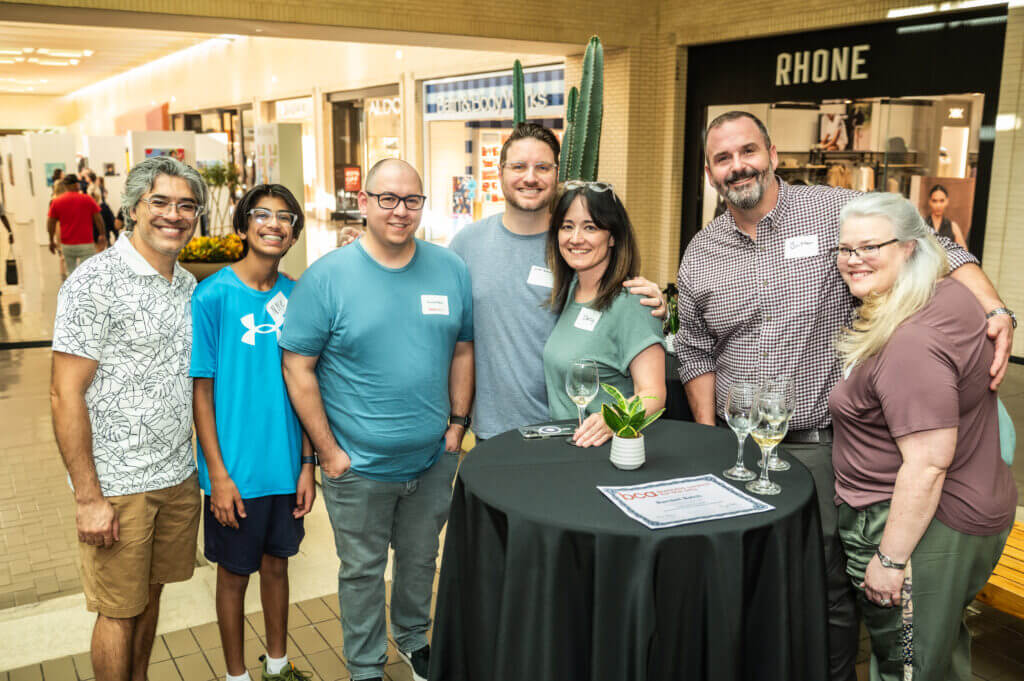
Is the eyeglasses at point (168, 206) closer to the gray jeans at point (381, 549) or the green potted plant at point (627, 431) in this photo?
the gray jeans at point (381, 549)

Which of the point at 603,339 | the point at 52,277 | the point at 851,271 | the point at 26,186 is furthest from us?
the point at 26,186

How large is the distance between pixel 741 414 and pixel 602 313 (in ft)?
2.00

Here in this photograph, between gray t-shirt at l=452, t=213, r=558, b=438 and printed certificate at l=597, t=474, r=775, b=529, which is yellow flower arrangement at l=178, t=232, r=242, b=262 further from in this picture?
printed certificate at l=597, t=474, r=775, b=529

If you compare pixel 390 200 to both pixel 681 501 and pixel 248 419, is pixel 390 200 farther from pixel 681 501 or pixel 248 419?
pixel 681 501

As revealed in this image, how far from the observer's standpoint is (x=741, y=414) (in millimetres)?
2166

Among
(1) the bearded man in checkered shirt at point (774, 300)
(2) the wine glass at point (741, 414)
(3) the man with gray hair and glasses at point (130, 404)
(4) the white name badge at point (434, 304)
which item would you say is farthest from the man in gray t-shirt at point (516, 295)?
(3) the man with gray hair and glasses at point (130, 404)

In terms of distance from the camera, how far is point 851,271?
2.12 meters

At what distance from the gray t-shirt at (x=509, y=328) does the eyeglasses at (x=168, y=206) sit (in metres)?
1.00

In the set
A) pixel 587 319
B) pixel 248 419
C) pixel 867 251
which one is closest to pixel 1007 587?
pixel 867 251

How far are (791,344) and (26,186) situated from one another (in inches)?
1061

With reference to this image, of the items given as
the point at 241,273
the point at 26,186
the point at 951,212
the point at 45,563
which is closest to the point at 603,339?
the point at 241,273

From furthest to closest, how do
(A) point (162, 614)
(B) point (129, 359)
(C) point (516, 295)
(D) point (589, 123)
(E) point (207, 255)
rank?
1. (E) point (207, 255)
2. (D) point (589, 123)
3. (A) point (162, 614)
4. (C) point (516, 295)
5. (B) point (129, 359)

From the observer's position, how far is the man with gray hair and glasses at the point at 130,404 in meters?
2.24

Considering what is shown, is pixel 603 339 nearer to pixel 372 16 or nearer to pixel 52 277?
pixel 372 16
